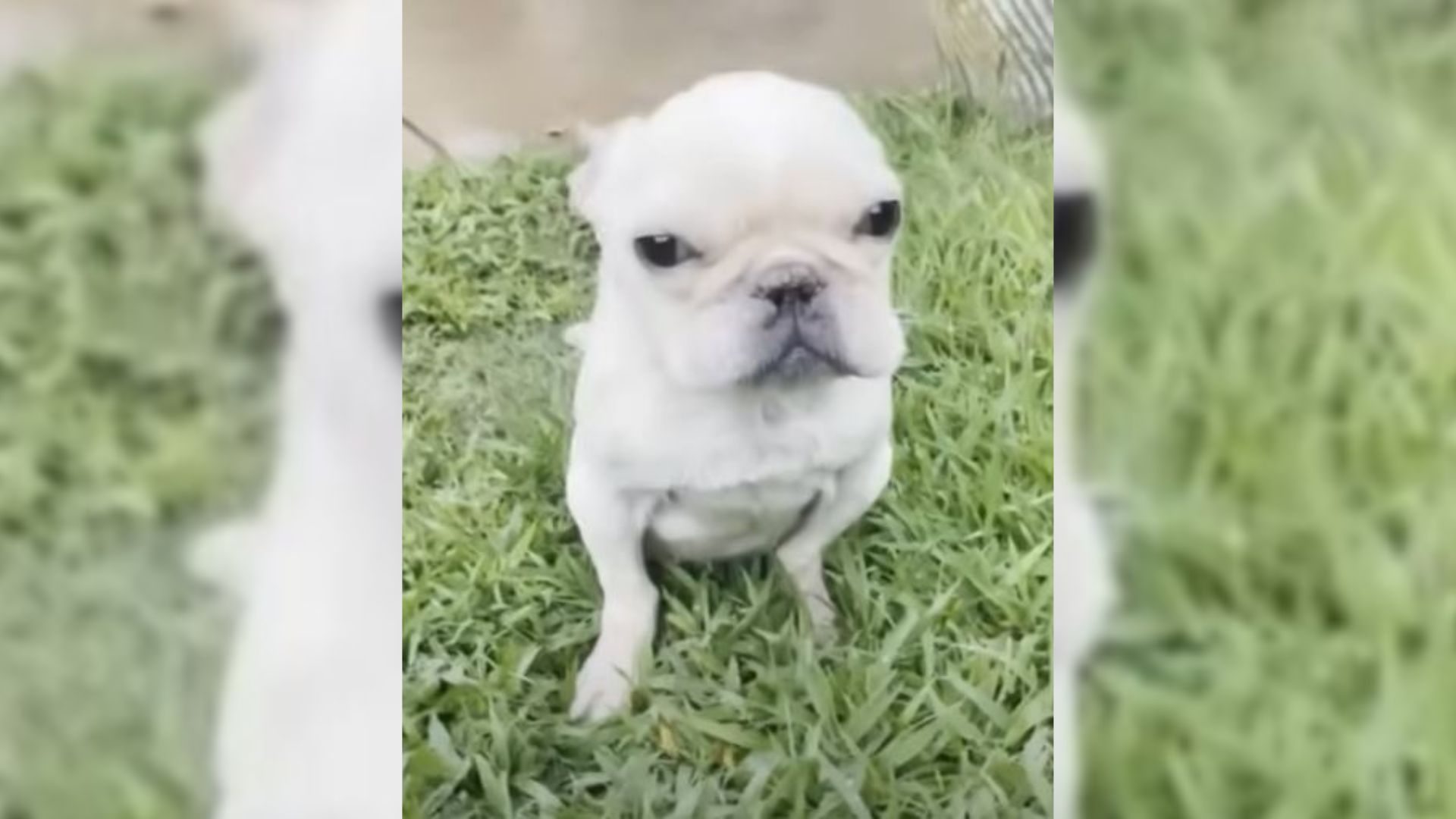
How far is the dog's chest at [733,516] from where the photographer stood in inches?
40.4

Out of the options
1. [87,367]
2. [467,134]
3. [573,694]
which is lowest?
[573,694]

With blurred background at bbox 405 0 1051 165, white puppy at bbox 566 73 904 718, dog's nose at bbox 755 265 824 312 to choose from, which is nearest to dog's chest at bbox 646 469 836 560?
white puppy at bbox 566 73 904 718

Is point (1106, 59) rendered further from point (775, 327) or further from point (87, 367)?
point (87, 367)

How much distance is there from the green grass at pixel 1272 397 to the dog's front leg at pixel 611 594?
0.27 meters

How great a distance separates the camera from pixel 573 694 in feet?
3.32

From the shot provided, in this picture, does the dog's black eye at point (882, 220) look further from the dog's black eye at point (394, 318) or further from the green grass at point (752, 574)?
the dog's black eye at point (394, 318)

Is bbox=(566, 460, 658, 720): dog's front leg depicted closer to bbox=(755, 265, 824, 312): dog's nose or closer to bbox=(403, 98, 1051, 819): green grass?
bbox=(403, 98, 1051, 819): green grass

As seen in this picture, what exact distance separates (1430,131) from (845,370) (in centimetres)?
37

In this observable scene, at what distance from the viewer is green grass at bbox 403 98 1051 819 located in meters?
1.00

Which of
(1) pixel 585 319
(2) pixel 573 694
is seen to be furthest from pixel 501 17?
(2) pixel 573 694

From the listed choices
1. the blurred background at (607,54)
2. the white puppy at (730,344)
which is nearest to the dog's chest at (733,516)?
the white puppy at (730,344)

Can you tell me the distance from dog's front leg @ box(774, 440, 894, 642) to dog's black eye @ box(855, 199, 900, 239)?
0.12 m

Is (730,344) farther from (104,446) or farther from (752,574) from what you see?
(104,446)

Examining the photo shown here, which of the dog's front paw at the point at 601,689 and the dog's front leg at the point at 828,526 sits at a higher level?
the dog's front leg at the point at 828,526
